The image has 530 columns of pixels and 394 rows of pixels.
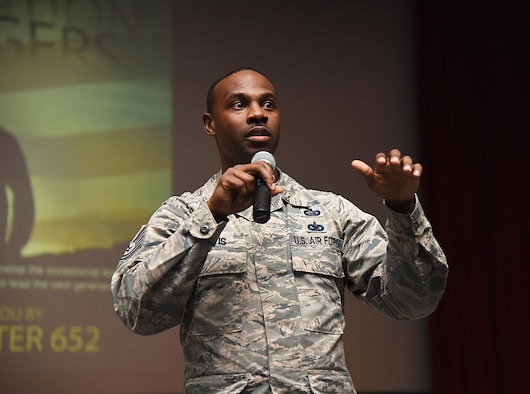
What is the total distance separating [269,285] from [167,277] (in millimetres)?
271

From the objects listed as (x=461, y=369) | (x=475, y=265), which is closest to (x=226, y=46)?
(x=475, y=265)

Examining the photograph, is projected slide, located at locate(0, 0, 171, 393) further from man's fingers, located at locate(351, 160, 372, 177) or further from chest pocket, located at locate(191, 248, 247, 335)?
man's fingers, located at locate(351, 160, 372, 177)

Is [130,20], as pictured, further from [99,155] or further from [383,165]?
[383,165]

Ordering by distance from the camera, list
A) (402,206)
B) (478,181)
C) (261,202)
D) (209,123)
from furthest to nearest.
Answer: (478,181), (209,123), (402,206), (261,202)

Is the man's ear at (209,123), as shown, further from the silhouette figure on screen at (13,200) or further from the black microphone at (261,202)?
the silhouette figure on screen at (13,200)

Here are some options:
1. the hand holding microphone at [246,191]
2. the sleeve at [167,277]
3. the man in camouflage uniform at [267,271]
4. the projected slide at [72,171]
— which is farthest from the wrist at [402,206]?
the projected slide at [72,171]

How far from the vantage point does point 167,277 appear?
1800 mm

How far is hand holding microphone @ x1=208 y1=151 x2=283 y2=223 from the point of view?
1650 mm

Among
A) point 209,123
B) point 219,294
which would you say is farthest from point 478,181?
point 219,294

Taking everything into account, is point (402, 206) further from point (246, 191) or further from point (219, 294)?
point (219, 294)

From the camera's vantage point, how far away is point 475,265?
4715mm

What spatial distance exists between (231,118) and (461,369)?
9.89 ft

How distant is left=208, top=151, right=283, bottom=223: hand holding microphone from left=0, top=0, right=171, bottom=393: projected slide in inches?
92.2

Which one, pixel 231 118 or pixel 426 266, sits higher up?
pixel 231 118
